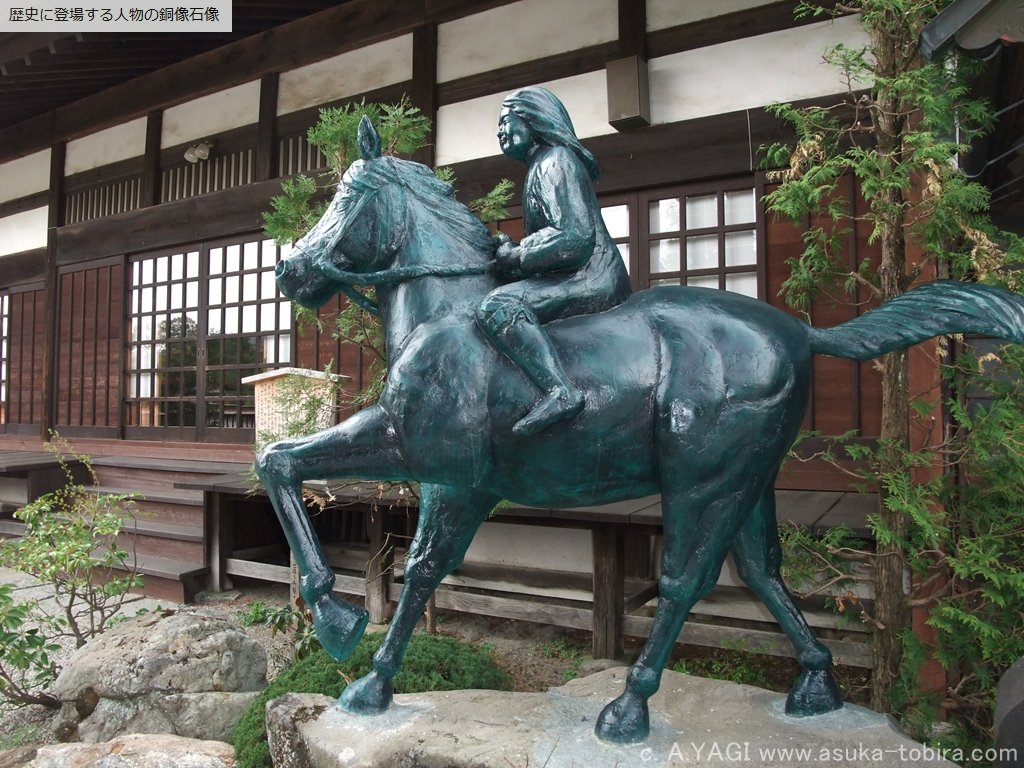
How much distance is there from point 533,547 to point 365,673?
2.36 metres

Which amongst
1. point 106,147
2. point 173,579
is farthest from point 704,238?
point 106,147

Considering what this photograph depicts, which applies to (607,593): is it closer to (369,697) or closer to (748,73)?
(369,697)

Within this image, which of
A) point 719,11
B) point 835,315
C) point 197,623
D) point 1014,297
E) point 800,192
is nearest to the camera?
point 1014,297

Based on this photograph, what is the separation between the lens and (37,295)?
10016 millimetres

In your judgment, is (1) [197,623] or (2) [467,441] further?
(1) [197,623]

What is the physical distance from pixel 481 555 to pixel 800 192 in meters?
3.91

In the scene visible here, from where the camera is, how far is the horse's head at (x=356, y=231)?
2365 mm

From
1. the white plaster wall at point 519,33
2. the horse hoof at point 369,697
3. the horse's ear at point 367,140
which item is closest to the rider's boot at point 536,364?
the horse's ear at point 367,140

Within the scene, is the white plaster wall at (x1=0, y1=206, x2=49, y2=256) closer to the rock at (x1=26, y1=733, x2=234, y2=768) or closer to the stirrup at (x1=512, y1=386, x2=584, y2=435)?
the rock at (x1=26, y1=733, x2=234, y2=768)

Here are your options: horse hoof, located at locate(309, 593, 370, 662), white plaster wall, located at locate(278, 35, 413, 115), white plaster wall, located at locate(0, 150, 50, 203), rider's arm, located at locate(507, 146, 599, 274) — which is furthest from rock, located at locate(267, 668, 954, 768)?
white plaster wall, located at locate(0, 150, 50, 203)

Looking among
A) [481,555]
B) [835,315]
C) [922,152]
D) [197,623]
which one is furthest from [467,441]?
[481,555]

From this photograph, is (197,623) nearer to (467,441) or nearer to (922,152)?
(467,441)

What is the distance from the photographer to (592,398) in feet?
7.28

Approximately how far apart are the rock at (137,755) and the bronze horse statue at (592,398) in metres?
1.17
